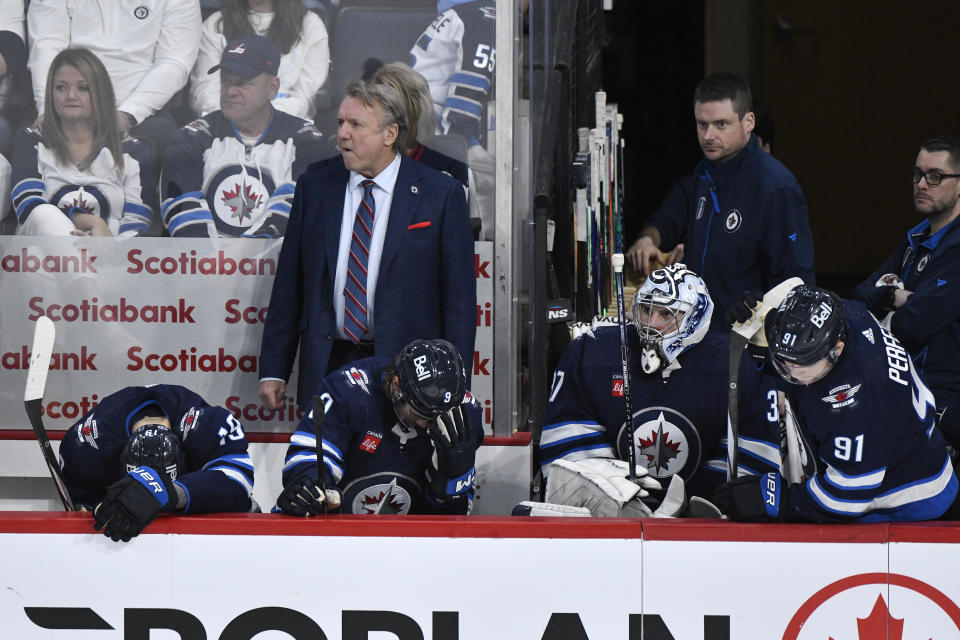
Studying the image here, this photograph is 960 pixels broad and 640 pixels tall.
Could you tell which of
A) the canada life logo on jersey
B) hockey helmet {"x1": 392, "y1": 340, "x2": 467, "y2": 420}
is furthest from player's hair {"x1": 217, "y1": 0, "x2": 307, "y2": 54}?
the canada life logo on jersey

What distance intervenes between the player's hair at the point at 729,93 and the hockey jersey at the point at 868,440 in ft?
4.61

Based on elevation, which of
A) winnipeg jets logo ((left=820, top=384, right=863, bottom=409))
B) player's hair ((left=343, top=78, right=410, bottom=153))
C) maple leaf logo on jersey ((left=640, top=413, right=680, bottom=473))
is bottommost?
maple leaf logo on jersey ((left=640, top=413, right=680, bottom=473))

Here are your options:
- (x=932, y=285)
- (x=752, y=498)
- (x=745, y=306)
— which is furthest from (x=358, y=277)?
(x=932, y=285)

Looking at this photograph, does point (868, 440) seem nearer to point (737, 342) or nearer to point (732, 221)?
point (737, 342)

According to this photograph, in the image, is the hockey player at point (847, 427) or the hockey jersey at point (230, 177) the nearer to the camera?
the hockey player at point (847, 427)

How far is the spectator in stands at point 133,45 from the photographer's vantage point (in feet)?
14.3

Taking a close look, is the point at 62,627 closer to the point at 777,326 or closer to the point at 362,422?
the point at 362,422

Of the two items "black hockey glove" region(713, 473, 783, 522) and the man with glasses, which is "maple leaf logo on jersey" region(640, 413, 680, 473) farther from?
the man with glasses

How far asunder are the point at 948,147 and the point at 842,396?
1.76 m

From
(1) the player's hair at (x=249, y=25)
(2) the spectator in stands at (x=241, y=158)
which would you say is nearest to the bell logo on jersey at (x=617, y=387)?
(2) the spectator in stands at (x=241, y=158)

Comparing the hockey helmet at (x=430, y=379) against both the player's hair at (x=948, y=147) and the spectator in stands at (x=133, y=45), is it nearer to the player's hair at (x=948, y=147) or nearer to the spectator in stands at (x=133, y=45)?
the spectator in stands at (x=133, y=45)

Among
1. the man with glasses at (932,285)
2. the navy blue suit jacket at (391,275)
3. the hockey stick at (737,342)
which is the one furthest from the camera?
the man with glasses at (932,285)

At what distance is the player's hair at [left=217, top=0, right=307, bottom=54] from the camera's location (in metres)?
4.34

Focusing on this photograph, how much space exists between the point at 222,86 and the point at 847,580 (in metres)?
2.77
